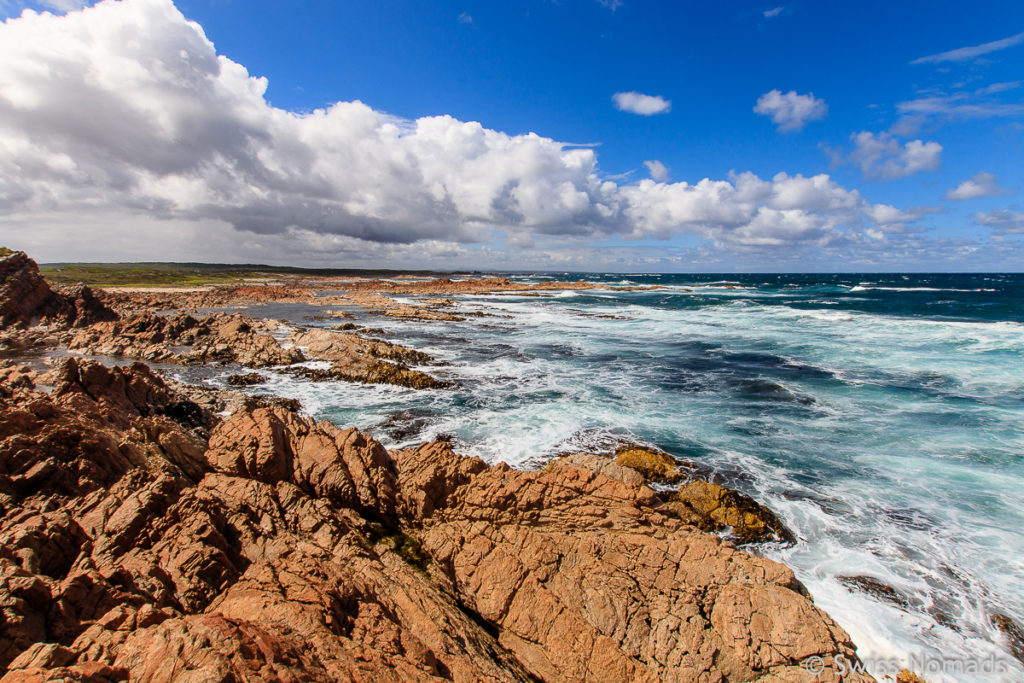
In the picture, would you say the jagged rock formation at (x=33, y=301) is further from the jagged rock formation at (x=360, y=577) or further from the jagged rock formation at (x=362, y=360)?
the jagged rock formation at (x=360, y=577)

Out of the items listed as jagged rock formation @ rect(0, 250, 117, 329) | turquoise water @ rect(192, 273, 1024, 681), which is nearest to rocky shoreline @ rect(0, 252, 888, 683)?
turquoise water @ rect(192, 273, 1024, 681)

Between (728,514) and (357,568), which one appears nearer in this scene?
(357,568)

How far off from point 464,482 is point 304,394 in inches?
528

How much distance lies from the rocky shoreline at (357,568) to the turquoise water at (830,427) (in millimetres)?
2009

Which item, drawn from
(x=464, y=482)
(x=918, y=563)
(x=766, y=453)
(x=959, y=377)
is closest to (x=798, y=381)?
(x=959, y=377)

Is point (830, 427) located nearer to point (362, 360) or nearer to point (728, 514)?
point (728, 514)

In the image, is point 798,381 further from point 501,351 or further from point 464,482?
point 464,482

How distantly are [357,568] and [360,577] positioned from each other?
7.9 inches

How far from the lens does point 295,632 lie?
4738 mm

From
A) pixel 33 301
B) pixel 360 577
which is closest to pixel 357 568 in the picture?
pixel 360 577

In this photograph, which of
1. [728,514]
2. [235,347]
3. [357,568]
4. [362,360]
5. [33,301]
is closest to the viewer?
[357,568]

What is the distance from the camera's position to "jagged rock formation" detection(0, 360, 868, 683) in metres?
4.43

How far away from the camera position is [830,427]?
16125 mm

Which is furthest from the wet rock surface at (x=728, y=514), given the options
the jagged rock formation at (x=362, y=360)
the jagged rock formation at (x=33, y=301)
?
the jagged rock formation at (x=33, y=301)
